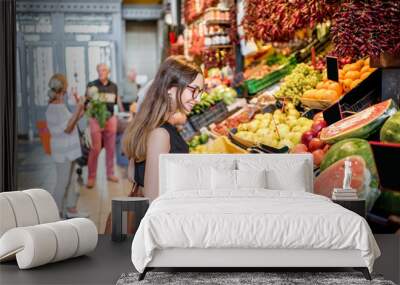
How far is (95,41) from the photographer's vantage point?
7914mm

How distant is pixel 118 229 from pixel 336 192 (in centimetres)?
187

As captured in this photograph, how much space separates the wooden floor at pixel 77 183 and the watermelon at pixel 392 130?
8.40ft

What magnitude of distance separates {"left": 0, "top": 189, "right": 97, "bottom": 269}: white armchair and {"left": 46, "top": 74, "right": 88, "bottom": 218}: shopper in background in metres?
1.77

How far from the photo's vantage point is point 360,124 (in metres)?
6.94

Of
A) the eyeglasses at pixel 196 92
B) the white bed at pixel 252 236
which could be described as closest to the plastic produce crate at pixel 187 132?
the eyeglasses at pixel 196 92

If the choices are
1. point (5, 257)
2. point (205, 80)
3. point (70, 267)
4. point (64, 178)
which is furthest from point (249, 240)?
point (64, 178)

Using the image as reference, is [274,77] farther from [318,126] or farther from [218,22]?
[218,22]

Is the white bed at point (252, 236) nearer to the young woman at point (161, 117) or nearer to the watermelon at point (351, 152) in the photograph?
the watermelon at point (351, 152)

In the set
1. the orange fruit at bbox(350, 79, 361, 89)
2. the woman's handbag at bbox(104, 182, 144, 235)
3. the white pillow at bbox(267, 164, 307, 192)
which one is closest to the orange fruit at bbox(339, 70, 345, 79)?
the orange fruit at bbox(350, 79, 361, 89)

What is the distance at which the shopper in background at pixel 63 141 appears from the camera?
783 cm

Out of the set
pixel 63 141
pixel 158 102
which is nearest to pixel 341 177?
pixel 158 102

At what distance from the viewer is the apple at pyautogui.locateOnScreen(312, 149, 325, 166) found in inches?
281

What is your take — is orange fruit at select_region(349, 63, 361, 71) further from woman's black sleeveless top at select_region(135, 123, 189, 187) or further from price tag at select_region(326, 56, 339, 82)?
woman's black sleeveless top at select_region(135, 123, 189, 187)

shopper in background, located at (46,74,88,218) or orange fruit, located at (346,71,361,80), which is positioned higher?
orange fruit, located at (346,71,361,80)
